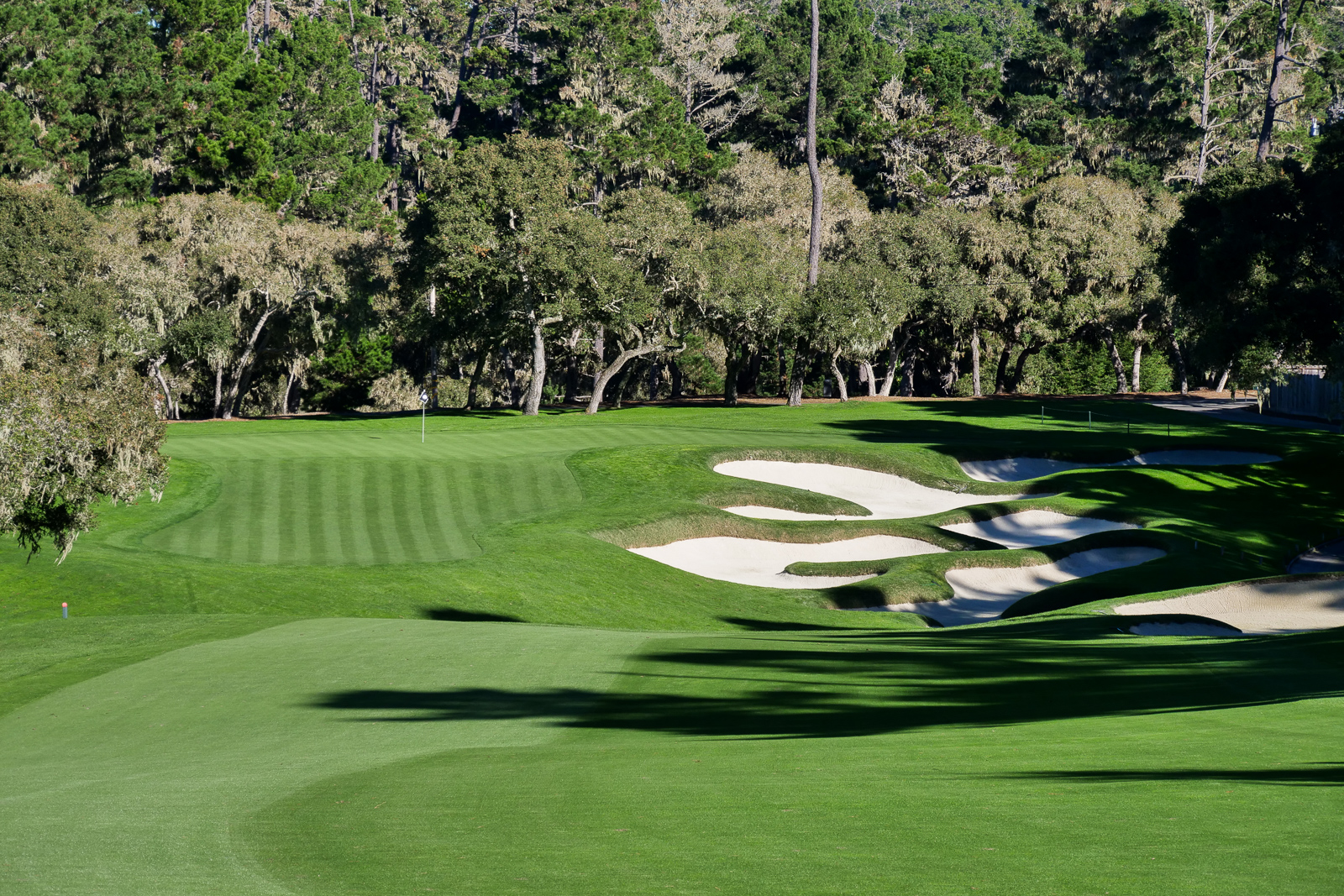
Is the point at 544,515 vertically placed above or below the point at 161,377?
below

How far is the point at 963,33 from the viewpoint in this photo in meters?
152

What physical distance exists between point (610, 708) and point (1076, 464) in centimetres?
3351

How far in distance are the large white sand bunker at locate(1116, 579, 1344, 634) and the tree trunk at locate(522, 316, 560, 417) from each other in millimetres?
37797

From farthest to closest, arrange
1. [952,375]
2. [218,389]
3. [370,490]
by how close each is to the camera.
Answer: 1. [952,375]
2. [218,389]
3. [370,490]

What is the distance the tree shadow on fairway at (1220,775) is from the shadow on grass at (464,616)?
15210 millimetres

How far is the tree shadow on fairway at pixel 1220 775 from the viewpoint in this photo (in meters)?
8.10

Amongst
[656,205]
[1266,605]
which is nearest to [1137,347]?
[656,205]

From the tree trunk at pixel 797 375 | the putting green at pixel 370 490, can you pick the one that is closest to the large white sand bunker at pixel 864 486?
the putting green at pixel 370 490

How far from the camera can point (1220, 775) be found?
8375 millimetres

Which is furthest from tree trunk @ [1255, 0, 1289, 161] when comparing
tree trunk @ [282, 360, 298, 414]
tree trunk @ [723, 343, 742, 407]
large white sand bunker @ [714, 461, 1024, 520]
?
tree trunk @ [282, 360, 298, 414]

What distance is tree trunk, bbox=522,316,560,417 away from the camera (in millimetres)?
57750

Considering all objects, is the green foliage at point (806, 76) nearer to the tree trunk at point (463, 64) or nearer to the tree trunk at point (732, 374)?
the tree trunk at point (463, 64)

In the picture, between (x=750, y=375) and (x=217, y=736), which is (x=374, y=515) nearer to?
(x=217, y=736)

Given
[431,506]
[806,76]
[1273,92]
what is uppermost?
[806,76]
